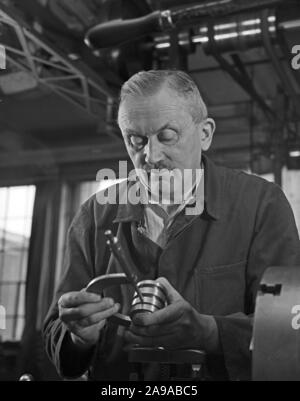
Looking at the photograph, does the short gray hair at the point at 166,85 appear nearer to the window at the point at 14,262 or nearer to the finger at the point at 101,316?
the finger at the point at 101,316

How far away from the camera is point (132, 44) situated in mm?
1684

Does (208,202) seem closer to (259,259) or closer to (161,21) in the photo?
(259,259)

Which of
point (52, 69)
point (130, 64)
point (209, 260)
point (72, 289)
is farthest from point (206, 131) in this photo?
point (52, 69)

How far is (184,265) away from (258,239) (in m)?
0.10

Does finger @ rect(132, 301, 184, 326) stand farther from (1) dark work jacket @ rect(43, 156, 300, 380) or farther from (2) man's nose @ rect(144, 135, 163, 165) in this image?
(2) man's nose @ rect(144, 135, 163, 165)

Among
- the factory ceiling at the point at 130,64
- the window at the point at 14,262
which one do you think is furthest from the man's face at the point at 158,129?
the window at the point at 14,262

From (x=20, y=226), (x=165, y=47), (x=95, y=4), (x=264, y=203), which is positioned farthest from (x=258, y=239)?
(x=20, y=226)

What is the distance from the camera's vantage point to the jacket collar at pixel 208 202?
70 centimetres

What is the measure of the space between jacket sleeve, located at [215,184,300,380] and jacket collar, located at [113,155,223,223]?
0.06 meters

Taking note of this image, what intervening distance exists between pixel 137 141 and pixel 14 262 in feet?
7.90

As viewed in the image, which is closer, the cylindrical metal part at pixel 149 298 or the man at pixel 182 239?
the cylindrical metal part at pixel 149 298

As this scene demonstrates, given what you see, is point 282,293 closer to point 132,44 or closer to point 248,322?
point 248,322

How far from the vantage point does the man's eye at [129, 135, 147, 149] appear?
0.67 meters

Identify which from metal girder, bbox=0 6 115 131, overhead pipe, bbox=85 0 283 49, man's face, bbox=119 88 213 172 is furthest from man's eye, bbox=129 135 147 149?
metal girder, bbox=0 6 115 131
